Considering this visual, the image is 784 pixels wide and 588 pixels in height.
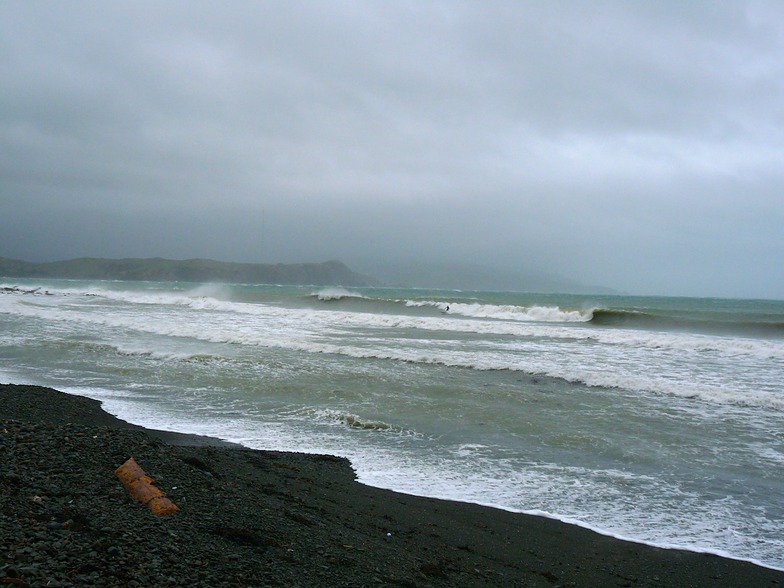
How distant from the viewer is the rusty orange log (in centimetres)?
431

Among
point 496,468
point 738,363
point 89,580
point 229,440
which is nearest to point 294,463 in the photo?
point 229,440

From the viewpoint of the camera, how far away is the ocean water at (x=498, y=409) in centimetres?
638

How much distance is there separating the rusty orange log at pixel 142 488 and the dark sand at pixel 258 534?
0.09m

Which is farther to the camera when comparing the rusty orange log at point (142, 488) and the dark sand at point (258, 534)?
the rusty orange log at point (142, 488)

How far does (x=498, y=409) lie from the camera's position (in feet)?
34.8

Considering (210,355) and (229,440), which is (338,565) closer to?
(229,440)

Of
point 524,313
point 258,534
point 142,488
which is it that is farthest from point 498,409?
point 524,313

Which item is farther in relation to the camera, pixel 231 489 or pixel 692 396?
pixel 692 396

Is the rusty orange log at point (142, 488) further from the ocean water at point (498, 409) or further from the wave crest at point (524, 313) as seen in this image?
the wave crest at point (524, 313)

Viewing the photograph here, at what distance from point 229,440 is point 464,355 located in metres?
10.4

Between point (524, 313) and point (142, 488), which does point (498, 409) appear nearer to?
point (142, 488)

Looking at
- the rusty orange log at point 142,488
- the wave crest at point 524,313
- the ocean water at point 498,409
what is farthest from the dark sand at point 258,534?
the wave crest at point 524,313

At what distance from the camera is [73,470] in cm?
477

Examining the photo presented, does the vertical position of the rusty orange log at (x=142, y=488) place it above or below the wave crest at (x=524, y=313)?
below
